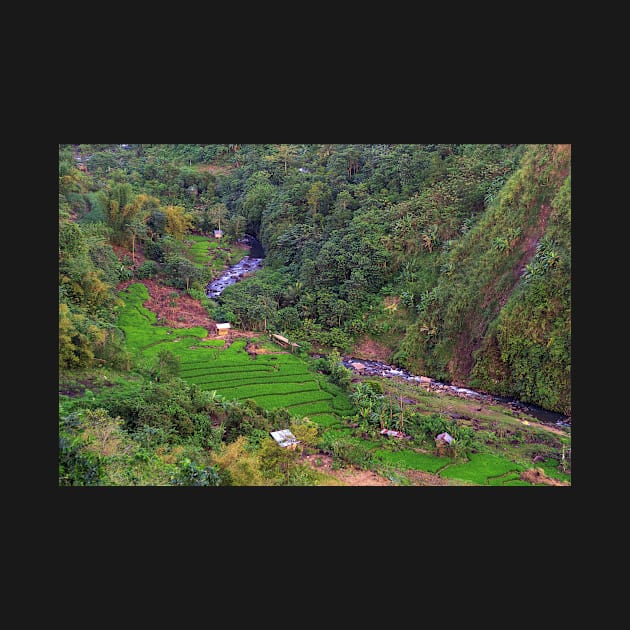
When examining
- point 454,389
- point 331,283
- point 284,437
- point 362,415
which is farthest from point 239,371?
point 331,283

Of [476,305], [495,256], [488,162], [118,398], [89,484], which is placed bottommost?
[89,484]

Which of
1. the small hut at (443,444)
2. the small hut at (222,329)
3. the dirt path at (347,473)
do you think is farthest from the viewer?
the small hut at (222,329)

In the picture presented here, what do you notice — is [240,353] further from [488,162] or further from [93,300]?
[488,162]

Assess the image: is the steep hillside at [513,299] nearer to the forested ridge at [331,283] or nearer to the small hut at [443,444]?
the forested ridge at [331,283]

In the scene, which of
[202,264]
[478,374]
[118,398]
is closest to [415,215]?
[478,374]

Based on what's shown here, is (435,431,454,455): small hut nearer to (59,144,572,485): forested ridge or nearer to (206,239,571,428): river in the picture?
(59,144,572,485): forested ridge

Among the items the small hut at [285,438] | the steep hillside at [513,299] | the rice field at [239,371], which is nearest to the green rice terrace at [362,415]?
the rice field at [239,371]

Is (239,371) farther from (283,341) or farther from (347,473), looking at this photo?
(347,473)

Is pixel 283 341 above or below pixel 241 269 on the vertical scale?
below
